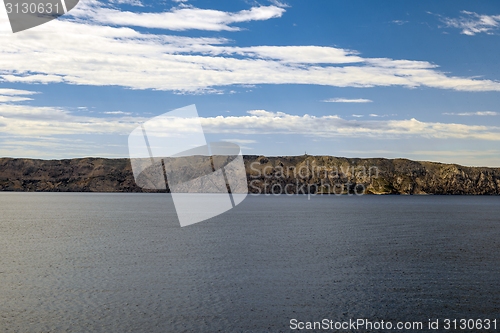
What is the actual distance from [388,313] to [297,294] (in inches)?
242

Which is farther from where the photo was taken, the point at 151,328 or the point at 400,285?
the point at 400,285

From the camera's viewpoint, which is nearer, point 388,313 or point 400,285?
point 388,313

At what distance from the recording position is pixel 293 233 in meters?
73.8

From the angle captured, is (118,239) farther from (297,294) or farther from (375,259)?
(297,294)

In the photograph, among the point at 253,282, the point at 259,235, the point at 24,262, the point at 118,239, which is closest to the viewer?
the point at 253,282

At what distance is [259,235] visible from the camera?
2756 inches

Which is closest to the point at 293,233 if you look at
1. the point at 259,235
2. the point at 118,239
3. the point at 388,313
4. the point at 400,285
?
the point at 259,235

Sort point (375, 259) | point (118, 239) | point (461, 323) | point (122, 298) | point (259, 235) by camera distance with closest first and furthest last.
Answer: point (461, 323)
point (122, 298)
point (375, 259)
point (118, 239)
point (259, 235)

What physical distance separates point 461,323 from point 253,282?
14458 millimetres

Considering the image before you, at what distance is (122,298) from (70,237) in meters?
38.4

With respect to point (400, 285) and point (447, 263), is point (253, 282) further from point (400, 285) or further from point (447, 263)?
point (447, 263)

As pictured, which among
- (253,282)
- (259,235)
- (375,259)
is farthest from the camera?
(259,235)

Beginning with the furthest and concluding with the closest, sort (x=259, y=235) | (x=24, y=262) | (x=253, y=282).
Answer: (x=259, y=235) → (x=24, y=262) → (x=253, y=282)

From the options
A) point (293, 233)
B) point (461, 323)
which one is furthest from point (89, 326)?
point (293, 233)
